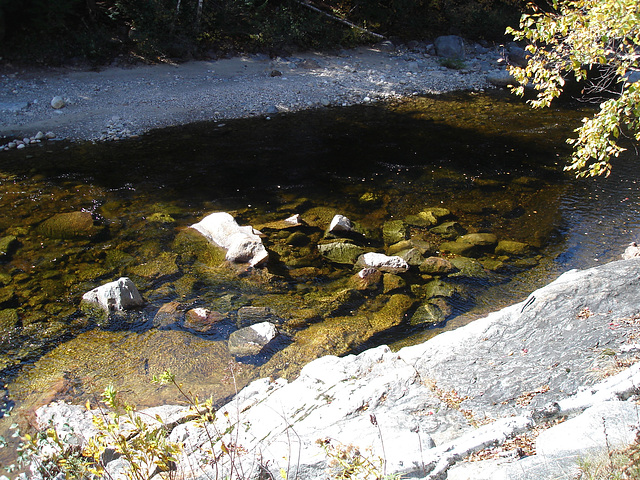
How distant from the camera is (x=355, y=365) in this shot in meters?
4.80

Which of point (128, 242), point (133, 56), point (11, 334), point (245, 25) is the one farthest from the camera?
point (245, 25)

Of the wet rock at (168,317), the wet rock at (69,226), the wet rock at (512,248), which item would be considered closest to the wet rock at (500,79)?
the wet rock at (512,248)

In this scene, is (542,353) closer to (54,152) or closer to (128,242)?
(128,242)

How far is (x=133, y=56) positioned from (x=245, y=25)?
502 cm

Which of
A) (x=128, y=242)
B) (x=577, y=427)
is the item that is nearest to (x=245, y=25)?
(x=128, y=242)

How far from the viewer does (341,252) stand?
7.93 meters

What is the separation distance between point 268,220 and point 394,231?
2404 millimetres

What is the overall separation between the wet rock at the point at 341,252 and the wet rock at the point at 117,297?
2946 mm

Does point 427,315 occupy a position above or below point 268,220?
above

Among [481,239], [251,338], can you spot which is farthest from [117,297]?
[481,239]

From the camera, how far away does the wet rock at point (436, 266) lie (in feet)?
24.2

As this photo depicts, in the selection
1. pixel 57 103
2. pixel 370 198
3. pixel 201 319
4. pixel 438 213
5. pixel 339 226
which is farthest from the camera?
pixel 57 103

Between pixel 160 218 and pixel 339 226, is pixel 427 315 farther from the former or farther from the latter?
pixel 160 218

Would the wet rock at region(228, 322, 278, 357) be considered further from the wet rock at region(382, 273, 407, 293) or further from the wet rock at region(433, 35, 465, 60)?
the wet rock at region(433, 35, 465, 60)
